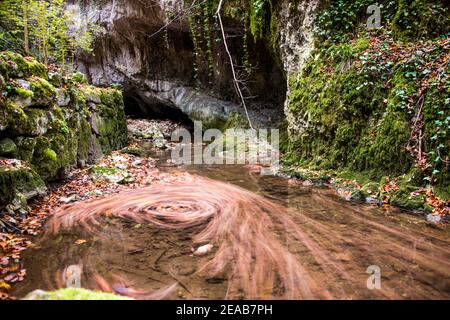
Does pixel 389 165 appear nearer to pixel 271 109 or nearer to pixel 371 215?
pixel 371 215

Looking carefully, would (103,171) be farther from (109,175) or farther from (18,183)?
(18,183)

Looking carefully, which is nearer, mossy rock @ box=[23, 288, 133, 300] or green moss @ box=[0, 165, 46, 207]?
mossy rock @ box=[23, 288, 133, 300]

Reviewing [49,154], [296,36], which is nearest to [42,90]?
[49,154]

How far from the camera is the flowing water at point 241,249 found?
9.04 ft

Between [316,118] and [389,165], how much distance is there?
89.4 inches

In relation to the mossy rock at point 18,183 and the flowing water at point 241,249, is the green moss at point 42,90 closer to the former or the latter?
the mossy rock at point 18,183

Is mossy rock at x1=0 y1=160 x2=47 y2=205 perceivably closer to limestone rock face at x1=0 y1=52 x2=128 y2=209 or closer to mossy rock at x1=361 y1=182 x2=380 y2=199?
limestone rock face at x1=0 y1=52 x2=128 y2=209

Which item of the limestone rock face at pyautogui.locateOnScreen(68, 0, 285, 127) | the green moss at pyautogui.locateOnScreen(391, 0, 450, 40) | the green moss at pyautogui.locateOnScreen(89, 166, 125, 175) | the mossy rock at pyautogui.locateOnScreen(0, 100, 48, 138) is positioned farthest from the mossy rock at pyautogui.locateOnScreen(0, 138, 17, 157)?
the limestone rock face at pyautogui.locateOnScreen(68, 0, 285, 127)

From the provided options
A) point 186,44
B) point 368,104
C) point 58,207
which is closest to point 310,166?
point 368,104

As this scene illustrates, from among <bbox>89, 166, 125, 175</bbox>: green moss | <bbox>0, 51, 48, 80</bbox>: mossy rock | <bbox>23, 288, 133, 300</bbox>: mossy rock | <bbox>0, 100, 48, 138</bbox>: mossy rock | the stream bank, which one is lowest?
the stream bank

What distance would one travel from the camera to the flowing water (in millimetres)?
2754

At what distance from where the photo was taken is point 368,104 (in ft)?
20.3

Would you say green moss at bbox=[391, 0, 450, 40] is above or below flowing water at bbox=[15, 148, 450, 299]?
above

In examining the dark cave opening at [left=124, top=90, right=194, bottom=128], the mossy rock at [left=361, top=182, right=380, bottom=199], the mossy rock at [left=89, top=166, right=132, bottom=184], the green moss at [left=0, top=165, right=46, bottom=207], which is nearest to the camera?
the green moss at [left=0, top=165, right=46, bottom=207]
